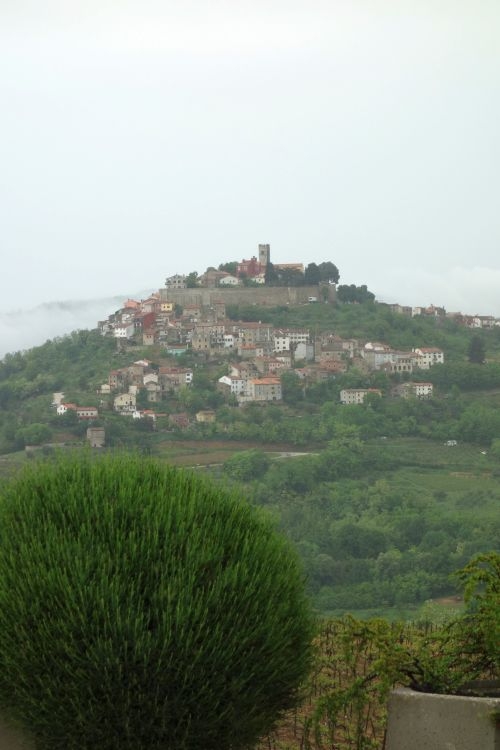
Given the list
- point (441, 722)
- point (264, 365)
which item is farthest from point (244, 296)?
point (441, 722)

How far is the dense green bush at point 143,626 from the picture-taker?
2594 mm

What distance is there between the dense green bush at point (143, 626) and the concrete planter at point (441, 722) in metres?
0.41

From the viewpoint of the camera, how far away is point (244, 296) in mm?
63094

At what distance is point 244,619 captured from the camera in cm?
274

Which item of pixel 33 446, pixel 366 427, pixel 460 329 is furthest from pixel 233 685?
pixel 460 329

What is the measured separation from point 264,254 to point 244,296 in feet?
23.6

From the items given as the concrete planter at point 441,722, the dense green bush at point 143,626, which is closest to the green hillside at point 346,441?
the dense green bush at point 143,626

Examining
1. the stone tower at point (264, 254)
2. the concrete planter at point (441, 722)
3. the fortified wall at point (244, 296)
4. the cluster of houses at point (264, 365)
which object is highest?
the stone tower at point (264, 254)

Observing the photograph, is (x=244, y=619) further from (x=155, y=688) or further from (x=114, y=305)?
(x=114, y=305)

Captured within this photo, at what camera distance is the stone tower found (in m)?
68.6

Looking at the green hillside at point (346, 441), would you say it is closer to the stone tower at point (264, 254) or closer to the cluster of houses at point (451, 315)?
the cluster of houses at point (451, 315)

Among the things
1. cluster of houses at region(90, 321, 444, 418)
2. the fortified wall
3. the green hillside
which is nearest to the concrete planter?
the green hillside

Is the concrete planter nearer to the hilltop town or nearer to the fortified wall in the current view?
the hilltop town

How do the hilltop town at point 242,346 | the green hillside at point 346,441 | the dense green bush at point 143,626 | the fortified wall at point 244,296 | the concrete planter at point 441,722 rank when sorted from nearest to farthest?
the concrete planter at point 441,722
the dense green bush at point 143,626
the green hillside at point 346,441
the hilltop town at point 242,346
the fortified wall at point 244,296
